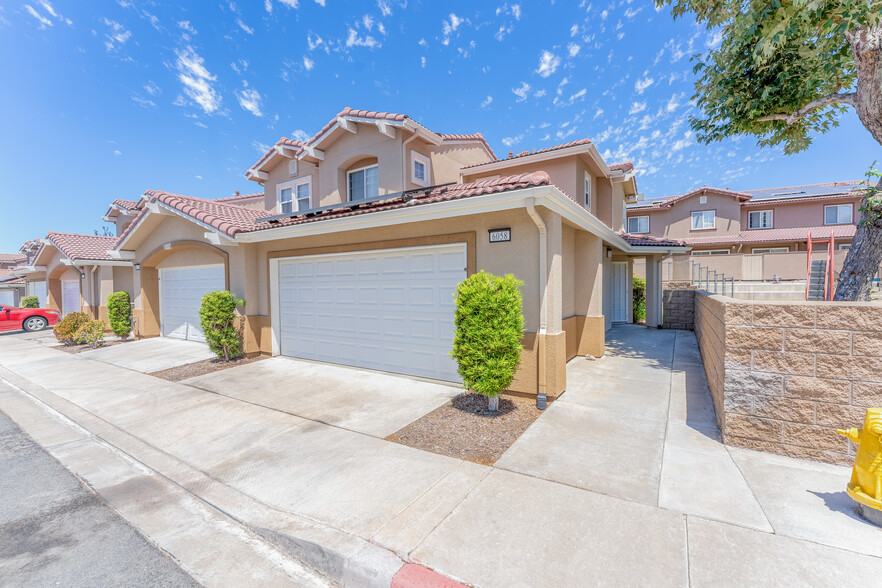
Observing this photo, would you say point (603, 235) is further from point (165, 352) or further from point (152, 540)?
point (165, 352)

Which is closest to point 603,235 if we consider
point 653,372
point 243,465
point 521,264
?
point 653,372

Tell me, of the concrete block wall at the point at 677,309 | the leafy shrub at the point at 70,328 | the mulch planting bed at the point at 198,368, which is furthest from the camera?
the concrete block wall at the point at 677,309

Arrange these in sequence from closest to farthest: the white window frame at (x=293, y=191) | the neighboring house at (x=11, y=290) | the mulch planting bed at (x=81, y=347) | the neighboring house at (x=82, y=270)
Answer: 1. the mulch planting bed at (x=81, y=347)
2. the white window frame at (x=293, y=191)
3. the neighboring house at (x=82, y=270)
4. the neighboring house at (x=11, y=290)

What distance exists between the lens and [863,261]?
23.3 feet

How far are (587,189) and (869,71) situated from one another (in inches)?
232

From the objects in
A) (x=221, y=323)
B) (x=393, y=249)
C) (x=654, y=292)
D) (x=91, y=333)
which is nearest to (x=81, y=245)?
(x=91, y=333)

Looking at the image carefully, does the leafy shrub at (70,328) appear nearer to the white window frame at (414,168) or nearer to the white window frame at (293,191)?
the white window frame at (293,191)

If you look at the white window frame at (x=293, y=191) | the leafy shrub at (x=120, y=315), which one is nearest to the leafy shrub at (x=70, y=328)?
the leafy shrub at (x=120, y=315)

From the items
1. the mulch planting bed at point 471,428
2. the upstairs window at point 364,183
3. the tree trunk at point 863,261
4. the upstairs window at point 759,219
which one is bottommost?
the mulch planting bed at point 471,428

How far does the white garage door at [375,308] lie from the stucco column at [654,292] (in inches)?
380

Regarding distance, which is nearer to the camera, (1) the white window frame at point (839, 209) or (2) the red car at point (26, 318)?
(2) the red car at point (26, 318)

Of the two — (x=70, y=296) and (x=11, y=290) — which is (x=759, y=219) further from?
(x=11, y=290)

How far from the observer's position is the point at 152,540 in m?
3.04

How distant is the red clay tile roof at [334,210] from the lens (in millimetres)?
5613
